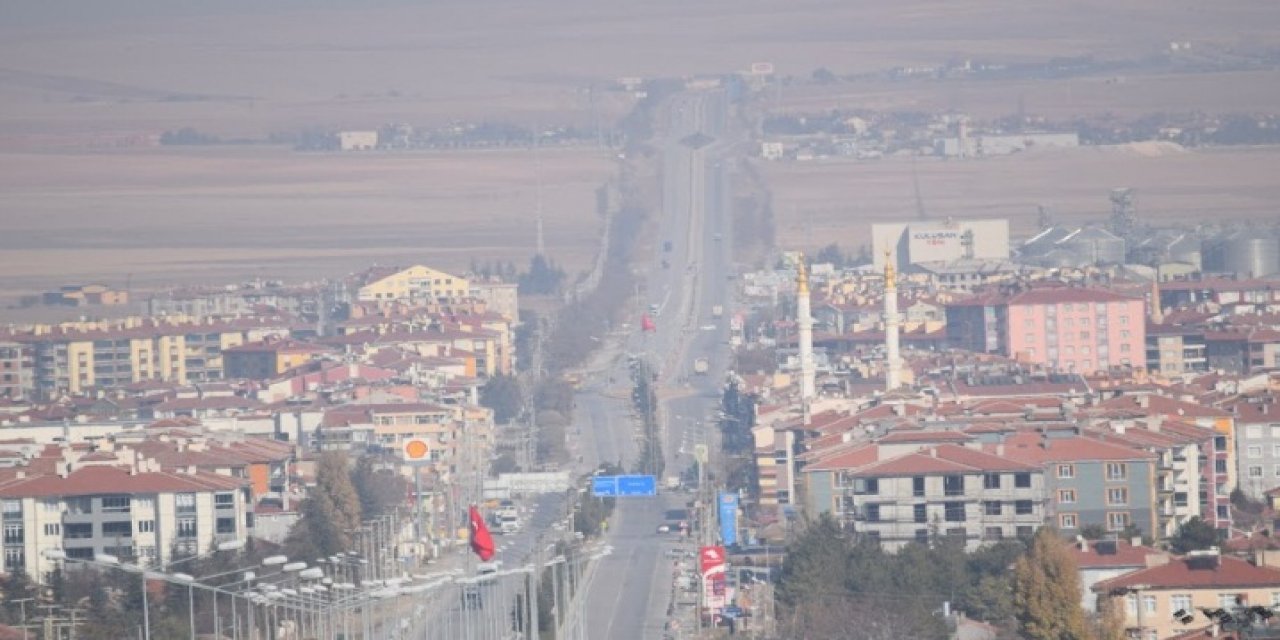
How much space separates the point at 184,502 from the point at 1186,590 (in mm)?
11655

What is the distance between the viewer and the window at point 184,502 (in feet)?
103

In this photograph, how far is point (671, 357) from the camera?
5306cm

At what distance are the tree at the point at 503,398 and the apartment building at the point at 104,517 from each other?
610 inches

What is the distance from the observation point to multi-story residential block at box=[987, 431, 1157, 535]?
2966 centimetres

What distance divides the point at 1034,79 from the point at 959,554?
236ft

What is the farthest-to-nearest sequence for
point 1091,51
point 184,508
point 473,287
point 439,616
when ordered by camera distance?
1. point 1091,51
2. point 473,287
3. point 184,508
4. point 439,616

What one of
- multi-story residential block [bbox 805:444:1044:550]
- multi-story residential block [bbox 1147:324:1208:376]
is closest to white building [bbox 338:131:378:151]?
multi-story residential block [bbox 1147:324:1208:376]

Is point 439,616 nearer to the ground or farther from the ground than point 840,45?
nearer to the ground

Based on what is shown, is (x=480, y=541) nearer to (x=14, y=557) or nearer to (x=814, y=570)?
(x=814, y=570)

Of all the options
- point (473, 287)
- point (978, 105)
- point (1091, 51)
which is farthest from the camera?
point (1091, 51)

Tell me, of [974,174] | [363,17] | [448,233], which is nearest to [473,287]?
[448,233]

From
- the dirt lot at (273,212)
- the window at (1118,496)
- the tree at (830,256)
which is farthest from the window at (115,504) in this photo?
the dirt lot at (273,212)

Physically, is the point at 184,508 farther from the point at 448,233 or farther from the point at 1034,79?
the point at 1034,79

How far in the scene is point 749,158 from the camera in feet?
273
